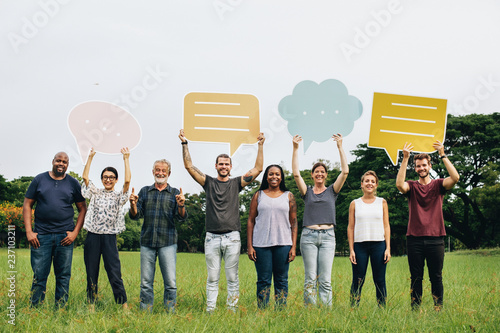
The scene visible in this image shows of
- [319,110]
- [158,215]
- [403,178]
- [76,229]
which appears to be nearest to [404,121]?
[403,178]

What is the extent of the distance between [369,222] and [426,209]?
2.37 feet

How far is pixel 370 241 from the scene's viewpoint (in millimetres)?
5105

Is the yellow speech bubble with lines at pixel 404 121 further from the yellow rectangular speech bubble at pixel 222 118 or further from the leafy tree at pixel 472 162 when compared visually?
the leafy tree at pixel 472 162

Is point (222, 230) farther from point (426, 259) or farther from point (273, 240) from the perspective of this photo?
point (426, 259)

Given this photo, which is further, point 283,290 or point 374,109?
point 374,109

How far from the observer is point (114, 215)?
5266 millimetres

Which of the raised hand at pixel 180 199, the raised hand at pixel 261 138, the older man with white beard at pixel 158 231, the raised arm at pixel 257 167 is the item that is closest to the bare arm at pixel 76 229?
the older man with white beard at pixel 158 231

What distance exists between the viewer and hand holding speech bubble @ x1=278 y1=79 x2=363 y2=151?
18.6 ft

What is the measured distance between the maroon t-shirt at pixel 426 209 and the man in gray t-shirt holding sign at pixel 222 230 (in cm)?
208

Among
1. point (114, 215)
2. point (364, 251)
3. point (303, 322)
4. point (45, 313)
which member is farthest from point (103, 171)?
point (364, 251)

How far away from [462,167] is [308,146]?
23.8 metres

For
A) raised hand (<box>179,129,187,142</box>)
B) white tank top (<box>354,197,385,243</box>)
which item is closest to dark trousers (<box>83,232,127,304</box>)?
raised hand (<box>179,129,187,142</box>)

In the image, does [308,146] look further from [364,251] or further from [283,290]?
[283,290]

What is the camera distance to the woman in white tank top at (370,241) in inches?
199
